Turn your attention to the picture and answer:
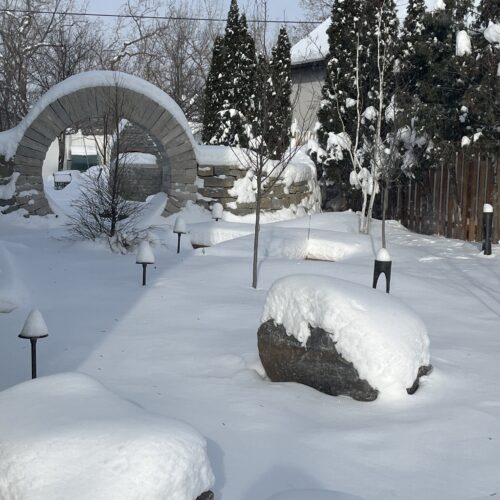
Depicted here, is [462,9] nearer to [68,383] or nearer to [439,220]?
[439,220]

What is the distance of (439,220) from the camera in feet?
45.9

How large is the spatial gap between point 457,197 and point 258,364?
A: 8.95m

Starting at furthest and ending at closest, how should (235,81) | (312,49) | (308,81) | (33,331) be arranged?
A: (312,49), (308,81), (235,81), (33,331)

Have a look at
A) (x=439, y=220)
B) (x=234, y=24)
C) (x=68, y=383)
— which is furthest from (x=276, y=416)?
(x=234, y=24)

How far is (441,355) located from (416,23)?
11376mm

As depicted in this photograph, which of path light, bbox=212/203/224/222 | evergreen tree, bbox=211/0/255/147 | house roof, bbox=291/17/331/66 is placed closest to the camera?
path light, bbox=212/203/224/222

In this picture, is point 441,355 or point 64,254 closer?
point 441,355

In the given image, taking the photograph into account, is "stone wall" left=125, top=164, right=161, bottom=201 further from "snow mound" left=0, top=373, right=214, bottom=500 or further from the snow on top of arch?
"snow mound" left=0, top=373, right=214, bottom=500

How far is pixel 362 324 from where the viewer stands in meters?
4.76

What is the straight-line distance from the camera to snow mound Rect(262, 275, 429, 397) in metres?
4.74

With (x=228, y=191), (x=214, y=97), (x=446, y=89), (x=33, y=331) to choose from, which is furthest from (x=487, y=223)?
(x=214, y=97)

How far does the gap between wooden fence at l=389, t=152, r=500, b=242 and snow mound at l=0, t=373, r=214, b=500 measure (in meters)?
10.7

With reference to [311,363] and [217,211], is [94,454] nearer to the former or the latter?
[311,363]

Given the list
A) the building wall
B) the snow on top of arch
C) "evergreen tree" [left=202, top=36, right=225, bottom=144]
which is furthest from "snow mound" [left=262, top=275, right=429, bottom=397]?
the building wall
